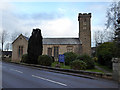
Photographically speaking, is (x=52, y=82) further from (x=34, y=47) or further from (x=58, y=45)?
(x=58, y=45)

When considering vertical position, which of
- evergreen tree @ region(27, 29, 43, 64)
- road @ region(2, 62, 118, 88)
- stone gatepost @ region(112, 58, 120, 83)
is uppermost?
evergreen tree @ region(27, 29, 43, 64)

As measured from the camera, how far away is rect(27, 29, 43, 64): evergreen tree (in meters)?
24.0

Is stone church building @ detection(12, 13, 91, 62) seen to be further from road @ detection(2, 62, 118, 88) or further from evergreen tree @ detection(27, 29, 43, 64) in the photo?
road @ detection(2, 62, 118, 88)

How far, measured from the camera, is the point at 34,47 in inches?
961

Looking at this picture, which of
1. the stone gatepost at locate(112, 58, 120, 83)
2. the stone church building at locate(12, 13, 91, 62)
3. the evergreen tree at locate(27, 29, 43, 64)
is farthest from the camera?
the stone church building at locate(12, 13, 91, 62)

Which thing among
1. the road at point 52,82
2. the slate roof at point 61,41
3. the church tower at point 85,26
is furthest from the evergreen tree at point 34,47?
the church tower at point 85,26

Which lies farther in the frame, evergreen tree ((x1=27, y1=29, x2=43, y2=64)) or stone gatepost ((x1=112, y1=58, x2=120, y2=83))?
evergreen tree ((x1=27, y1=29, x2=43, y2=64))

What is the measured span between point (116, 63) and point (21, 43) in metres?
34.9

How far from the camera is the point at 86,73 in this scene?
12.5 metres

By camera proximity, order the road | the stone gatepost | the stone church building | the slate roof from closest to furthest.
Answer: the road → the stone gatepost → the stone church building → the slate roof

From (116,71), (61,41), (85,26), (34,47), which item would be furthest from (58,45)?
(116,71)

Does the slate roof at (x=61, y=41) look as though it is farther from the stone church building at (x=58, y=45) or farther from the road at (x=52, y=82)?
the road at (x=52, y=82)

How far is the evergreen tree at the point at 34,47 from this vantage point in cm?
2395

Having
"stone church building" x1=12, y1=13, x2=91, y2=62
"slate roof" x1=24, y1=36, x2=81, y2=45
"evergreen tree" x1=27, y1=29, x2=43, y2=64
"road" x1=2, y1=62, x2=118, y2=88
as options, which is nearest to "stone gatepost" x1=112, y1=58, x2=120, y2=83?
"road" x1=2, y1=62, x2=118, y2=88
